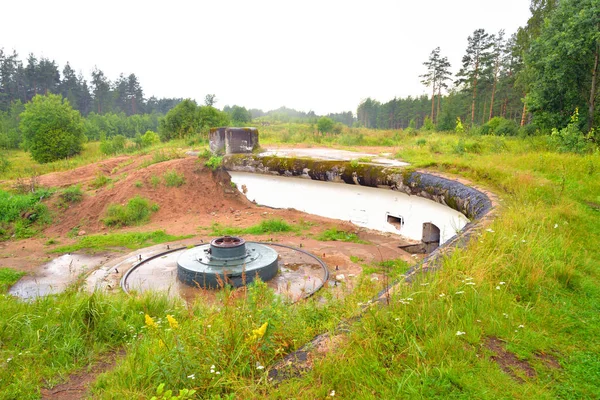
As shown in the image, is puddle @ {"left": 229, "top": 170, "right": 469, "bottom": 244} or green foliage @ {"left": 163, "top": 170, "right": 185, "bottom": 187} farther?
green foliage @ {"left": 163, "top": 170, "right": 185, "bottom": 187}

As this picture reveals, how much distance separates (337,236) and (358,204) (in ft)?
3.73

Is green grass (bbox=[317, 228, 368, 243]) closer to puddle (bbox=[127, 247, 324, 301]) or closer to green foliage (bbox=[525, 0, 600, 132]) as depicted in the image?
puddle (bbox=[127, 247, 324, 301])

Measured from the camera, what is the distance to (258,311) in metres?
2.57

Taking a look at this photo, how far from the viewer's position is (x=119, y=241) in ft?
27.0

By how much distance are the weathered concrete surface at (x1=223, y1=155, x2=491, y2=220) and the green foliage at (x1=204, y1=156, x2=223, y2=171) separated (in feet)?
0.58

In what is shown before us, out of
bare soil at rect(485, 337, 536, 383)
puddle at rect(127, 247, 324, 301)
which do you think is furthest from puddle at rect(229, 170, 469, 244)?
bare soil at rect(485, 337, 536, 383)

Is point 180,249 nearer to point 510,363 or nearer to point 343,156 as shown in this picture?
point 343,156

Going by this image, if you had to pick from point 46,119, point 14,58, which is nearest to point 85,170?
point 46,119

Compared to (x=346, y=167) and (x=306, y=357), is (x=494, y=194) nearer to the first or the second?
(x=346, y=167)

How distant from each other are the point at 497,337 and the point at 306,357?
1154mm

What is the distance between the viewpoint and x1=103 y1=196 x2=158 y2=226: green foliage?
961 cm

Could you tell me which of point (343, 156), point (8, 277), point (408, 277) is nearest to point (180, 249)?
point (8, 277)

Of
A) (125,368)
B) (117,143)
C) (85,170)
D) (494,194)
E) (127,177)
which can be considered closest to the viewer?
(125,368)

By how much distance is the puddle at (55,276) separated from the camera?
221 inches
